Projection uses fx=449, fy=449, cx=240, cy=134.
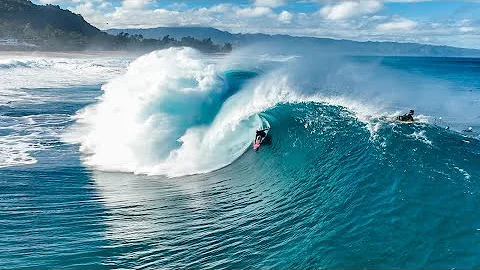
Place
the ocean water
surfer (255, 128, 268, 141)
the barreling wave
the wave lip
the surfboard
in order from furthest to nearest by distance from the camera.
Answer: the wave lip, surfer (255, 128, 268, 141), the surfboard, the barreling wave, the ocean water

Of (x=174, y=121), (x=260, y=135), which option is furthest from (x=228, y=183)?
(x=174, y=121)

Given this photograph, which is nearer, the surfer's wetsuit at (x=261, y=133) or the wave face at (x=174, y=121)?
the surfer's wetsuit at (x=261, y=133)

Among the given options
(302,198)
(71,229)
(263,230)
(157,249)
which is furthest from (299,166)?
(71,229)

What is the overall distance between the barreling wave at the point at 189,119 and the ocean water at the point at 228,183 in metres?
0.08

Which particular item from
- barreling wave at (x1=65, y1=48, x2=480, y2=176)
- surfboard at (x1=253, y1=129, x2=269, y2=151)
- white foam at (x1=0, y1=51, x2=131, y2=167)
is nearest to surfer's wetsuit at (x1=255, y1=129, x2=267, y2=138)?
surfboard at (x1=253, y1=129, x2=269, y2=151)

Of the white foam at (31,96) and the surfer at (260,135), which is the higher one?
the surfer at (260,135)

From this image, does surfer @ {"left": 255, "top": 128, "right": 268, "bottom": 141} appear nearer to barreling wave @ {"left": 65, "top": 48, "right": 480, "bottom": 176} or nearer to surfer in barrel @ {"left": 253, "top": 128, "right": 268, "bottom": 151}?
surfer in barrel @ {"left": 253, "top": 128, "right": 268, "bottom": 151}

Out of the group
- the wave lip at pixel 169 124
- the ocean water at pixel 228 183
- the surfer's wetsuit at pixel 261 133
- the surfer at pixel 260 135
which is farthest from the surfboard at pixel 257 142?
the wave lip at pixel 169 124

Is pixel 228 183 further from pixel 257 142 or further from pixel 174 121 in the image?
pixel 174 121

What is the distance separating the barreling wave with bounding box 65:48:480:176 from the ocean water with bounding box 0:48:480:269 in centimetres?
8

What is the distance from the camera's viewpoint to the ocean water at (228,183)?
10.2 m

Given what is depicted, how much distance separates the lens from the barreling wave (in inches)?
751

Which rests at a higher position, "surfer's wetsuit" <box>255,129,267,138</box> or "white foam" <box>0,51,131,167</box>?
"surfer's wetsuit" <box>255,129,267,138</box>

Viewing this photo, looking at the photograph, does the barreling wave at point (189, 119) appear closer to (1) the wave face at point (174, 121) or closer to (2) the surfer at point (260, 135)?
(1) the wave face at point (174, 121)
